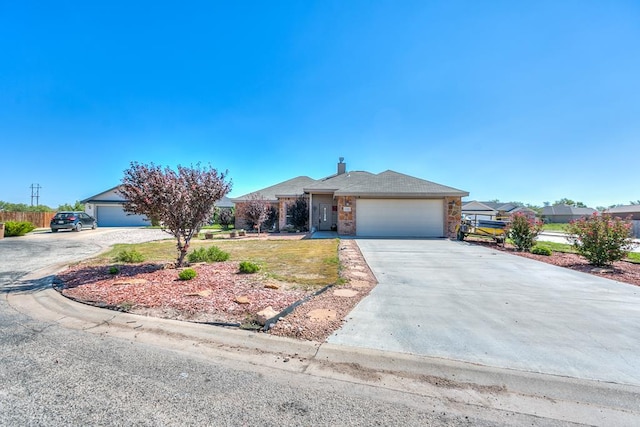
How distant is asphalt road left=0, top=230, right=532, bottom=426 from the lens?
196 cm

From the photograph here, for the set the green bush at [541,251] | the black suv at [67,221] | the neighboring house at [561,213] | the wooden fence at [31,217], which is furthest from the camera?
the neighboring house at [561,213]

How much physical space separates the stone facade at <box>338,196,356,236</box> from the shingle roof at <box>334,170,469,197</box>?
0.58 metres

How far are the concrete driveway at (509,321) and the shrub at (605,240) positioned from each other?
2.08 metres

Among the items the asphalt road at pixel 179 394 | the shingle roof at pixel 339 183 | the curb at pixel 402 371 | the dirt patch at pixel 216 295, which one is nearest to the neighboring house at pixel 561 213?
the shingle roof at pixel 339 183

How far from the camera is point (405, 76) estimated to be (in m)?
12.2

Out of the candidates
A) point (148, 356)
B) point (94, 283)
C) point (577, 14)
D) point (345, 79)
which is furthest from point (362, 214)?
point (148, 356)

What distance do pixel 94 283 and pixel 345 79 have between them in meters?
12.5

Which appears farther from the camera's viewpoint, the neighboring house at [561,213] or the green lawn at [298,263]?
the neighboring house at [561,213]

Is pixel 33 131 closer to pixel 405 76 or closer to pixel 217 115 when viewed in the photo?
pixel 217 115

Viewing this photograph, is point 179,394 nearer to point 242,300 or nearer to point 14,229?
point 242,300

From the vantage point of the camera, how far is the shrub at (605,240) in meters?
8.15

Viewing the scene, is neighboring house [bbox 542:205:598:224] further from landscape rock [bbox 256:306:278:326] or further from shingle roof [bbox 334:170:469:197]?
landscape rock [bbox 256:306:278:326]

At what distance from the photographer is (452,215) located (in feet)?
52.5

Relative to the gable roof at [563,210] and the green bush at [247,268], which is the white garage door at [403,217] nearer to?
the green bush at [247,268]
